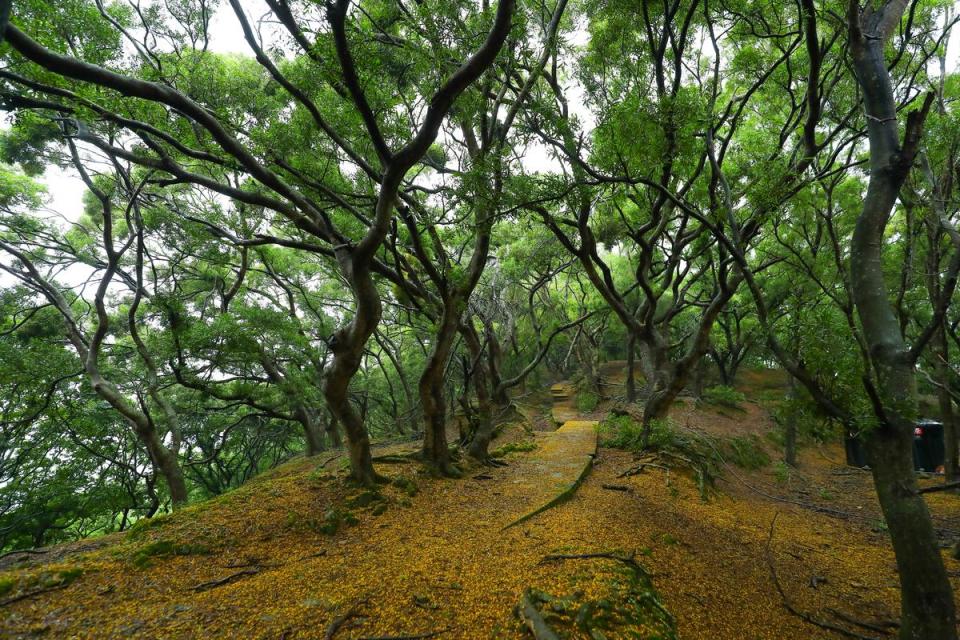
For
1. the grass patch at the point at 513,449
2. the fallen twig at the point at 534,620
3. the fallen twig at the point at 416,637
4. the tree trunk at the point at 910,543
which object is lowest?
the grass patch at the point at 513,449

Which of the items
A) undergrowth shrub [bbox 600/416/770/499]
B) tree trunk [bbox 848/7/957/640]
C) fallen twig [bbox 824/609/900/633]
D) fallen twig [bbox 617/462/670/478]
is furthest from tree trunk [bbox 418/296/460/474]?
fallen twig [bbox 824/609/900/633]

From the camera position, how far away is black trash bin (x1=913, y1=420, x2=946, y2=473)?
33.5 feet

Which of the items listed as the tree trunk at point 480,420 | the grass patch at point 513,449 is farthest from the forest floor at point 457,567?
the grass patch at point 513,449

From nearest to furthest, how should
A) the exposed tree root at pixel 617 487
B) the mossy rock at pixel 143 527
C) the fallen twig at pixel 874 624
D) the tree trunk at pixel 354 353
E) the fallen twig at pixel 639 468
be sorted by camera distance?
the fallen twig at pixel 874 624 < the mossy rock at pixel 143 527 < the tree trunk at pixel 354 353 < the exposed tree root at pixel 617 487 < the fallen twig at pixel 639 468

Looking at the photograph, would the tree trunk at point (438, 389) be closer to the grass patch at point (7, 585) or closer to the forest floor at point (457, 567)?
the forest floor at point (457, 567)

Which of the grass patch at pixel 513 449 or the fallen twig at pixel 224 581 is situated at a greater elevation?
the fallen twig at pixel 224 581

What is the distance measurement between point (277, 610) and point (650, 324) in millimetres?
7784

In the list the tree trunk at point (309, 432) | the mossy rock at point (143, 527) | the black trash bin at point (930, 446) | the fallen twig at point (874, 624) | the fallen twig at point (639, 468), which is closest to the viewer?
the fallen twig at point (874, 624)

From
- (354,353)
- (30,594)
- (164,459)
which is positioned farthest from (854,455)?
(164,459)

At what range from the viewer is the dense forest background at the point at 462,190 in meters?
2.97

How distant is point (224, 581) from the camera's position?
335 cm

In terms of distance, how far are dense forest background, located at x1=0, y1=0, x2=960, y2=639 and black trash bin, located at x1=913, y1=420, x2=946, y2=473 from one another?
3217 mm

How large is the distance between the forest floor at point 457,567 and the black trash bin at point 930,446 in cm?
598

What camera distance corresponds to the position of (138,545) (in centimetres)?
384
